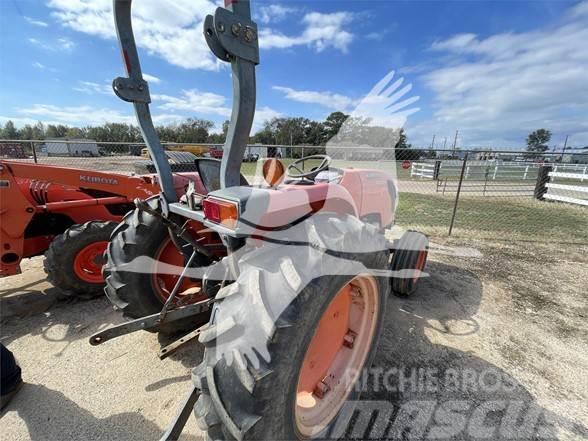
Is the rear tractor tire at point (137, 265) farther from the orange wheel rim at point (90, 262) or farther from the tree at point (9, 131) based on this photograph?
the tree at point (9, 131)

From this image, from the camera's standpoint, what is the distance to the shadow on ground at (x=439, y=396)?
1736 millimetres

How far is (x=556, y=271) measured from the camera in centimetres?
419

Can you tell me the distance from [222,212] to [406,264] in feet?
7.85

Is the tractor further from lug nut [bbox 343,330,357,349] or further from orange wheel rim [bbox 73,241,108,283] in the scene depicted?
orange wheel rim [bbox 73,241,108,283]

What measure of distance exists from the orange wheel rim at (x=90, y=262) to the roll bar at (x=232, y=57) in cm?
205

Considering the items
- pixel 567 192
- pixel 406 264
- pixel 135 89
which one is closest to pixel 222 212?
pixel 135 89

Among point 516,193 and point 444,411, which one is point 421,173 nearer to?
point 516,193

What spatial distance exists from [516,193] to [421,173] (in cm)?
762

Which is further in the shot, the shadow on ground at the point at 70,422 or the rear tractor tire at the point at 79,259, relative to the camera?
the rear tractor tire at the point at 79,259

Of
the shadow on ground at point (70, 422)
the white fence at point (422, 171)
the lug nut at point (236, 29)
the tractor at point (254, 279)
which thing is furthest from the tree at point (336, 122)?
the white fence at point (422, 171)

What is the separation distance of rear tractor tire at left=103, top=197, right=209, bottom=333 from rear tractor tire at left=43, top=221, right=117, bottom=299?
106cm

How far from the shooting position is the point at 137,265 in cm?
214

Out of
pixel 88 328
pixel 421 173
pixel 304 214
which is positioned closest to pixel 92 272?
pixel 88 328

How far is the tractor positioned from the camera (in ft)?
3.67
